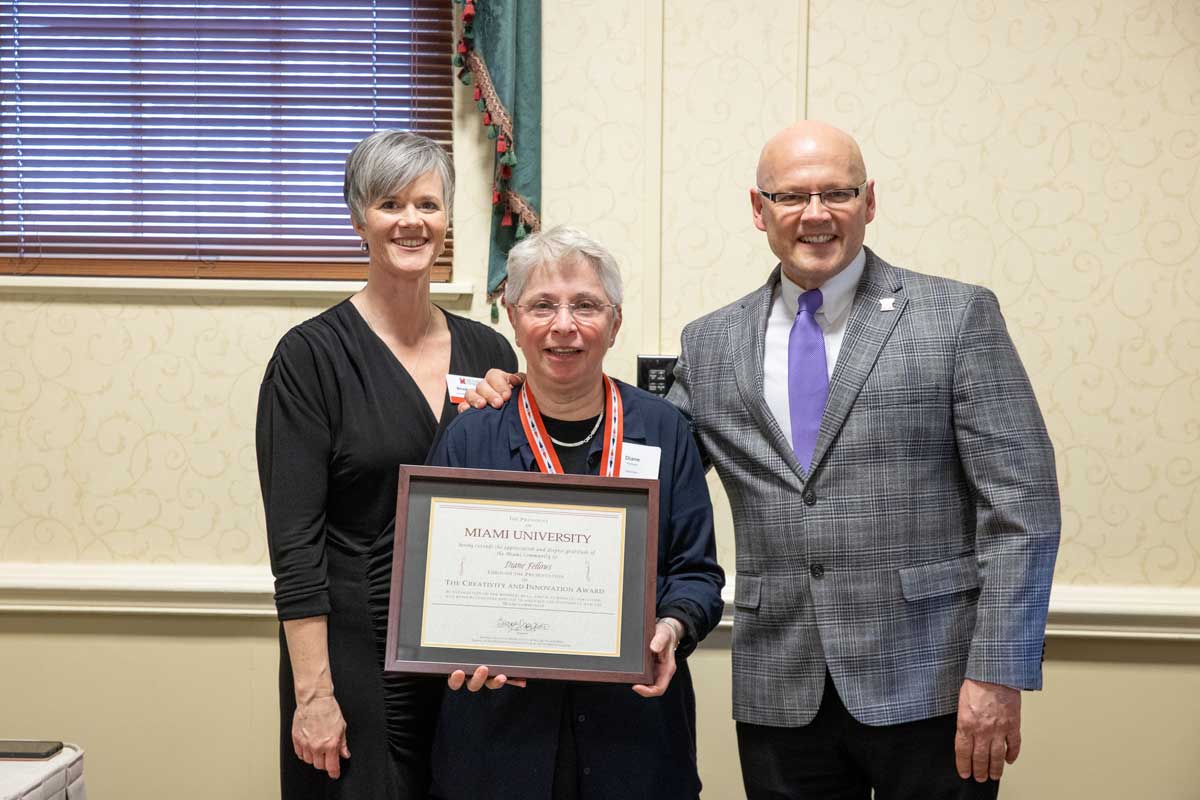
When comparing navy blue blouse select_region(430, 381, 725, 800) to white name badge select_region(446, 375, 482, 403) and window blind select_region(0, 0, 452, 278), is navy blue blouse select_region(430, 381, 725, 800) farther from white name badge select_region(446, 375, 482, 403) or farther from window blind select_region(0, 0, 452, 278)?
window blind select_region(0, 0, 452, 278)

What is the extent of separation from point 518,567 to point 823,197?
842mm

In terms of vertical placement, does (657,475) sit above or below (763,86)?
below

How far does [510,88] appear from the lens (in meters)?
2.62

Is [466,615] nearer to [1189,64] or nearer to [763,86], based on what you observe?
[763,86]

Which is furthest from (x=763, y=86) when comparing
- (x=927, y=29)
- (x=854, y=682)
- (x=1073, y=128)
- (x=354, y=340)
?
(x=854, y=682)

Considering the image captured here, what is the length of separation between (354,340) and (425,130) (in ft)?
3.80

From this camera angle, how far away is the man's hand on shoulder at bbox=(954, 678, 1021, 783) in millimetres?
1630

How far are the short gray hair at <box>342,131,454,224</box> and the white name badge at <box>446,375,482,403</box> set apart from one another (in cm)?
35

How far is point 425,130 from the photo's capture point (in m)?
2.78

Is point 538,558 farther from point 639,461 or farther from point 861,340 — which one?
point 861,340
